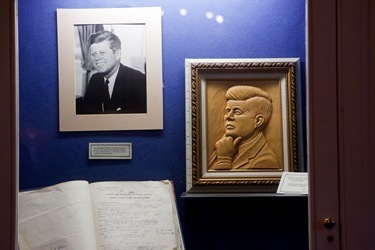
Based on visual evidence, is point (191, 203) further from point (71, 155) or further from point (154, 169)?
point (71, 155)

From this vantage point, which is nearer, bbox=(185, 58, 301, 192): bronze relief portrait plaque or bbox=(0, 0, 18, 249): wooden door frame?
bbox=(0, 0, 18, 249): wooden door frame

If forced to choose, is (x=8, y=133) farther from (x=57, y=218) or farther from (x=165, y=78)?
(x=165, y=78)

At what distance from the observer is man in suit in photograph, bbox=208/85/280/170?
1648 mm

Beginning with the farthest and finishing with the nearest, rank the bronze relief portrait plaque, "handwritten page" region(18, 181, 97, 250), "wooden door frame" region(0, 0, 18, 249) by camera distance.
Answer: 1. the bronze relief portrait plaque
2. "handwritten page" region(18, 181, 97, 250)
3. "wooden door frame" region(0, 0, 18, 249)

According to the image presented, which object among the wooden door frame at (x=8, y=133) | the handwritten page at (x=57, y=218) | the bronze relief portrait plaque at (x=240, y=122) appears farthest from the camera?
the bronze relief portrait plaque at (x=240, y=122)

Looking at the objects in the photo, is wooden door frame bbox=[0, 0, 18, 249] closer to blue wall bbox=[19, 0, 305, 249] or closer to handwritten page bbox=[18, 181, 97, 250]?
handwritten page bbox=[18, 181, 97, 250]

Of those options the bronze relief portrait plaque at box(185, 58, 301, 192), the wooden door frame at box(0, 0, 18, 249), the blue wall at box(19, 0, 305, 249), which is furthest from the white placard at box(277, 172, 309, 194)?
the wooden door frame at box(0, 0, 18, 249)

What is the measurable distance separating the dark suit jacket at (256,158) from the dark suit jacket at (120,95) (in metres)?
0.33

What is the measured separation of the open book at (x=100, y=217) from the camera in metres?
1.53

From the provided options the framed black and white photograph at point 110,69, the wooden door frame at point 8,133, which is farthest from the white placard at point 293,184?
the wooden door frame at point 8,133

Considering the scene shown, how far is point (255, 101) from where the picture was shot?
1665 millimetres
